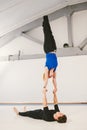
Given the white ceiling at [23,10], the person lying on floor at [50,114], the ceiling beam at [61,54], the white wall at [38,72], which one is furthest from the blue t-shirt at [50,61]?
the ceiling beam at [61,54]

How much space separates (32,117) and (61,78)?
13.4ft

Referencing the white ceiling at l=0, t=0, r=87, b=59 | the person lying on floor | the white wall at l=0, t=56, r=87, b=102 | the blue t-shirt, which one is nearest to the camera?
the person lying on floor

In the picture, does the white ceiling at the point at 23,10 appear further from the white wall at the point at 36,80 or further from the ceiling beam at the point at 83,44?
the white wall at the point at 36,80

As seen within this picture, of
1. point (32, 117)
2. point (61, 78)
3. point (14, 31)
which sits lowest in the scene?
point (32, 117)

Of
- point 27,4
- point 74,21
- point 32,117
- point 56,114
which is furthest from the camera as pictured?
point 74,21

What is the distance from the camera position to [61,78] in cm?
765

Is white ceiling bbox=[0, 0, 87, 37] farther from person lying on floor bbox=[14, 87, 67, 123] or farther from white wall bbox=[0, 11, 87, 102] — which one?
person lying on floor bbox=[14, 87, 67, 123]

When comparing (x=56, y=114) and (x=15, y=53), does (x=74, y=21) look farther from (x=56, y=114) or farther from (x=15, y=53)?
(x=56, y=114)

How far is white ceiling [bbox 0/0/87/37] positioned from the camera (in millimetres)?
6156

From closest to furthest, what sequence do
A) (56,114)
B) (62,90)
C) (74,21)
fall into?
(56,114)
(62,90)
(74,21)

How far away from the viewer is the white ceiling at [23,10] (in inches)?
242

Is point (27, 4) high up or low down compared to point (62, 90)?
up

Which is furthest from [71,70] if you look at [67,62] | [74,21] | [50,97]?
[74,21]

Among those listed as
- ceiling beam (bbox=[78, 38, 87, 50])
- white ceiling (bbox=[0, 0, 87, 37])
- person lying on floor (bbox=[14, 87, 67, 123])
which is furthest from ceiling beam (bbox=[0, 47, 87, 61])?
person lying on floor (bbox=[14, 87, 67, 123])
